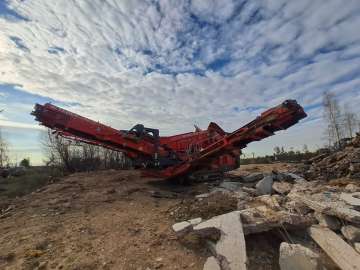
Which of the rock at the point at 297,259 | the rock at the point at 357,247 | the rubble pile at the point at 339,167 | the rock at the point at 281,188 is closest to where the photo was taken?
the rock at the point at 297,259

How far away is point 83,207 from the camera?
23.4 ft

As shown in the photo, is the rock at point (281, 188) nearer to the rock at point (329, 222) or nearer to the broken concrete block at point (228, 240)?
the rock at point (329, 222)

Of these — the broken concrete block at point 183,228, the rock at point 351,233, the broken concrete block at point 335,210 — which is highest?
the broken concrete block at point 335,210

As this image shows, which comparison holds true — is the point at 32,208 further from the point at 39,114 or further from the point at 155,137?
the point at 155,137

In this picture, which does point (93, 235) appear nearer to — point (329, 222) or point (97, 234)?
point (97, 234)

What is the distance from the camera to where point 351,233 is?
4.11 meters

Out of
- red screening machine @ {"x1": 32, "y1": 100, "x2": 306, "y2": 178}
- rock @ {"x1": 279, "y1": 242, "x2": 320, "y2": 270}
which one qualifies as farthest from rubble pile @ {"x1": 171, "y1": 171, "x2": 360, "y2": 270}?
red screening machine @ {"x1": 32, "y1": 100, "x2": 306, "y2": 178}

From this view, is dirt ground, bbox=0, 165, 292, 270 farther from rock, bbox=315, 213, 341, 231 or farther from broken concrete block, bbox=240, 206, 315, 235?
rock, bbox=315, 213, 341, 231

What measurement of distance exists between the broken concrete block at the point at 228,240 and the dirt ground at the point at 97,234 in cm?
30

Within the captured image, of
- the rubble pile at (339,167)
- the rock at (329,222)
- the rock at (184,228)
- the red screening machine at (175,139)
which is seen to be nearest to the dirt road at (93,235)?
the rock at (184,228)

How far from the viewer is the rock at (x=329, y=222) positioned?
448 cm

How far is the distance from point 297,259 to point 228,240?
96 centimetres

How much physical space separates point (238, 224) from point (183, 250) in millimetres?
962

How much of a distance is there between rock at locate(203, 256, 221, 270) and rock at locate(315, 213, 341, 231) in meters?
2.11
